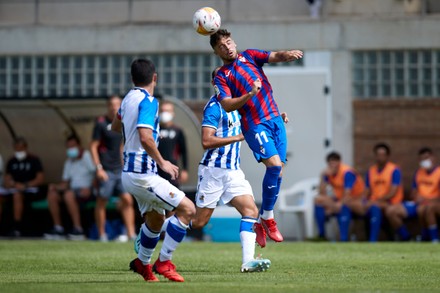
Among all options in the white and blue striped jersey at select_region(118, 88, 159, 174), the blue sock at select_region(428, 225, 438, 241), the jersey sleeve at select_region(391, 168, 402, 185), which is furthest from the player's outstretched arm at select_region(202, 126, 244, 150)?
the jersey sleeve at select_region(391, 168, 402, 185)

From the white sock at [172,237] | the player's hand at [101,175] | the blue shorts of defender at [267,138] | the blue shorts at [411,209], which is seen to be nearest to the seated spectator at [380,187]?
the blue shorts at [411,209]

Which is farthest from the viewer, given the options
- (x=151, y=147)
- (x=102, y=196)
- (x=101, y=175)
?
(x=102, y=196)

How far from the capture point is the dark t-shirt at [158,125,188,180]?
1909 cm

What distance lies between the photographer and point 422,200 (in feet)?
68.9

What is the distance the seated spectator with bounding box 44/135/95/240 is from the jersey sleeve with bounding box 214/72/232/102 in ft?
35.5

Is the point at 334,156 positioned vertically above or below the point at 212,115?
below

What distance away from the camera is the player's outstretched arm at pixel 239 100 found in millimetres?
10656

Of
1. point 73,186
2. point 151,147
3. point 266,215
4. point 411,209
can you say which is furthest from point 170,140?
point 151,147

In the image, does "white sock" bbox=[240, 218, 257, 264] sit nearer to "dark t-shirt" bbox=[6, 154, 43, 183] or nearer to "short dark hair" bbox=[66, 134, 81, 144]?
"short dark hair" bbox=[66, 134, 81, 144]

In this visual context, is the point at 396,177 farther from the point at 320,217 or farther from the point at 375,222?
the point at 320,217

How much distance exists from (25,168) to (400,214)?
752 cm

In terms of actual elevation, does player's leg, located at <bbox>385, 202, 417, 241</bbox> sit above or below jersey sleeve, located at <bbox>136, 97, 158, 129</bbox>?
below

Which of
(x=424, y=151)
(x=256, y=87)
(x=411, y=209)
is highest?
(x=256, y=87)

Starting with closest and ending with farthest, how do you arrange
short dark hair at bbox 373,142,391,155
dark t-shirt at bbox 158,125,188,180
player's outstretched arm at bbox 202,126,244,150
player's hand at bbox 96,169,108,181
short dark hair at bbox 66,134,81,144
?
player's outstretched arm at bbox 202,126,244,150
player's hand at bbox 96,169,108,181
dark t-shirt at bbox 158,125,188,180
short dark hair at bbox 373,142,391,155
short dark hair at bbox 66,134,81,144
